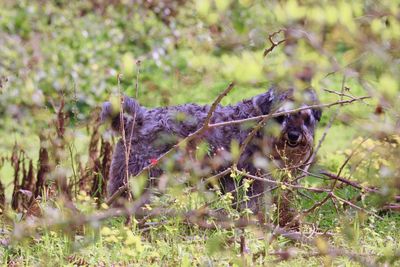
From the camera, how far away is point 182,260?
185 inches

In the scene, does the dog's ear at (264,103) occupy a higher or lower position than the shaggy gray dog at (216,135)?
higher

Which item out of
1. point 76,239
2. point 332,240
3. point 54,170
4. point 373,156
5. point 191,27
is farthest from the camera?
point 191,27

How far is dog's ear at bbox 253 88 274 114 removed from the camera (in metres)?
6.31

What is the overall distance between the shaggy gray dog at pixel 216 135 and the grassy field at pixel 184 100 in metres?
0.24

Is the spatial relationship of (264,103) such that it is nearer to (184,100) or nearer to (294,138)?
(294,138)

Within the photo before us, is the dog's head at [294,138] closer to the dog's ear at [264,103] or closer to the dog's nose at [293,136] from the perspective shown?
the dog's nose at [293,136]

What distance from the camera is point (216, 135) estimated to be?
6.36 metres

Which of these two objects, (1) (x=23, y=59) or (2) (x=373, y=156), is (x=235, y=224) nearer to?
(2) (x=373, y=156)

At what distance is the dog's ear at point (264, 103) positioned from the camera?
631 cm

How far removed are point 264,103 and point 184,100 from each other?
5.46m

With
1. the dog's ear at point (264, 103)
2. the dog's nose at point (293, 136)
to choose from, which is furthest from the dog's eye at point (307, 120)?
the dog's ear at point (264, 103)

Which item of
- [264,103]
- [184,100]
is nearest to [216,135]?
[264,103]

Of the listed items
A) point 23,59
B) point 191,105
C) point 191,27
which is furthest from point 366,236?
point 191,27

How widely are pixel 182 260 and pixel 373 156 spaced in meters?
2.94
